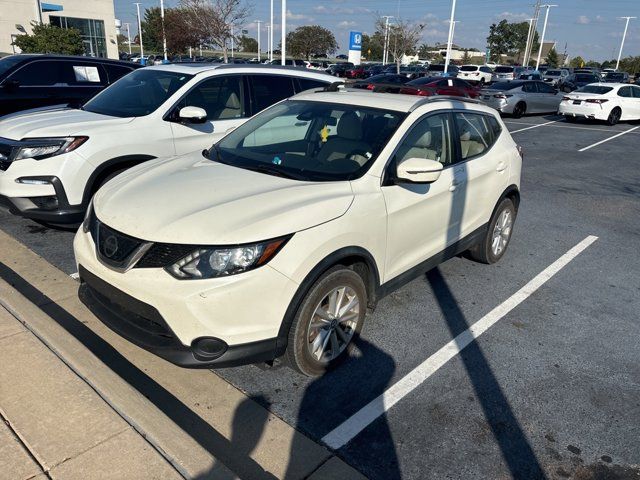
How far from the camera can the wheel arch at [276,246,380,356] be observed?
290 centimetres

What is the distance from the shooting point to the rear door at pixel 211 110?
18.4 feet

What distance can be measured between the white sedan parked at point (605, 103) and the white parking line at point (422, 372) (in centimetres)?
1540

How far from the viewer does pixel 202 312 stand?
8.76ft

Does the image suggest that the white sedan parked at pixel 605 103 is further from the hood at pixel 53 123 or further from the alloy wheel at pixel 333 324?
the alloy wheel at pixel 333 324

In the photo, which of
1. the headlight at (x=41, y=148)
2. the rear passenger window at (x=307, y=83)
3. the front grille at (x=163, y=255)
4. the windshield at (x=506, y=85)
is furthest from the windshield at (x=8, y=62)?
the windshield at (x=506, y=85)

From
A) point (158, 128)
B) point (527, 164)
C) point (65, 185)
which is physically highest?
point (158, 128)

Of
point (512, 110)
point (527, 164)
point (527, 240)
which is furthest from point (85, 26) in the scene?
point (527, 240)

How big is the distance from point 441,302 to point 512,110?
56.0ft

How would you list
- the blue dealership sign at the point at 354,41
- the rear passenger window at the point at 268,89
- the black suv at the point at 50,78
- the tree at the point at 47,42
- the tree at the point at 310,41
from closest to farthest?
1. the rear passenger window at the point at 268,89
2. the black suv at the point at 50,78
3. the tree at the point at 47,42
4. the blue dealership sign at the point at 354,41
5. the tree at the point at 310,41

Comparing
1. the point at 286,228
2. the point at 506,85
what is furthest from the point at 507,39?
the point at 286,228

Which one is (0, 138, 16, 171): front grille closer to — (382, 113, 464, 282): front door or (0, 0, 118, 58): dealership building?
(382, 113, 464, 282): front door

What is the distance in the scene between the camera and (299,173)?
3498 millimetres

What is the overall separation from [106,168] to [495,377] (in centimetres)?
399

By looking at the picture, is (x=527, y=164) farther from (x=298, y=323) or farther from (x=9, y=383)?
(x=9, y=383)
